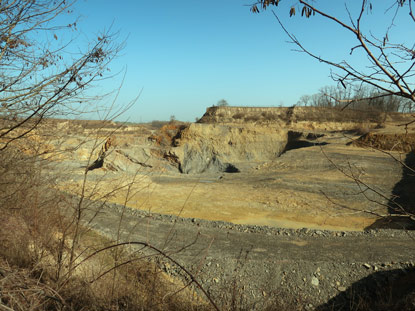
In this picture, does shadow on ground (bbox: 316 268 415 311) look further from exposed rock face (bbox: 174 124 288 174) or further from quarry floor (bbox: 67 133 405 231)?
exposed rock face (bbox: 174 124 288 174)


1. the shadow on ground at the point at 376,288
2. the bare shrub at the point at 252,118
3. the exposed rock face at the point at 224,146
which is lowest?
the shadow on ground at the point at 376,288

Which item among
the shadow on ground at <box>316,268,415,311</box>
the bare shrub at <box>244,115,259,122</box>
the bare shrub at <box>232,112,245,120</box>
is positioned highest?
the bare shrub at <box>232,112,245,120</box>

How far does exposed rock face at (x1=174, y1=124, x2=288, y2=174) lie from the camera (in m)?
35.1

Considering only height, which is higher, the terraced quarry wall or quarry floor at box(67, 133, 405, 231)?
the terraced quarry wall

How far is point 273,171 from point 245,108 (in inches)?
1237

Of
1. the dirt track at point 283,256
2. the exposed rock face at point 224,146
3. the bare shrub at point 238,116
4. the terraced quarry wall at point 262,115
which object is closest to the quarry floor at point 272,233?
the dirt track at point 283,256

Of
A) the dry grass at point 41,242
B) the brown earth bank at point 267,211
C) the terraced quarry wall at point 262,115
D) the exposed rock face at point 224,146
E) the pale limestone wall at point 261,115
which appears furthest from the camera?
the pale limestone wall at point 261,115

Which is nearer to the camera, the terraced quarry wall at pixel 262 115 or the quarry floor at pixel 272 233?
the quarry floor at pixel 272 233

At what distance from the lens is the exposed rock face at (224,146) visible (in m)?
35.1

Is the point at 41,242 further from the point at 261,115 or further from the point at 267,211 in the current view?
the point at 261,115

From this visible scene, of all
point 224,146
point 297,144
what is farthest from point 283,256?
point 297,144

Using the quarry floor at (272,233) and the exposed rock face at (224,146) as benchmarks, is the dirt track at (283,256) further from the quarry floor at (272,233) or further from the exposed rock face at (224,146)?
the exposed rock face at (224,146)

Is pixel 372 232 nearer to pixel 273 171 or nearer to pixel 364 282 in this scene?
pixel 364 282

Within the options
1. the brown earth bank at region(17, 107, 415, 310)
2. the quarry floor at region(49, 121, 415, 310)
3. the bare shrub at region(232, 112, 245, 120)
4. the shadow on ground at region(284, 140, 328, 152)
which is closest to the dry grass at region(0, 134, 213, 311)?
the brown earth bank at region(17, 107, 415, 310)
